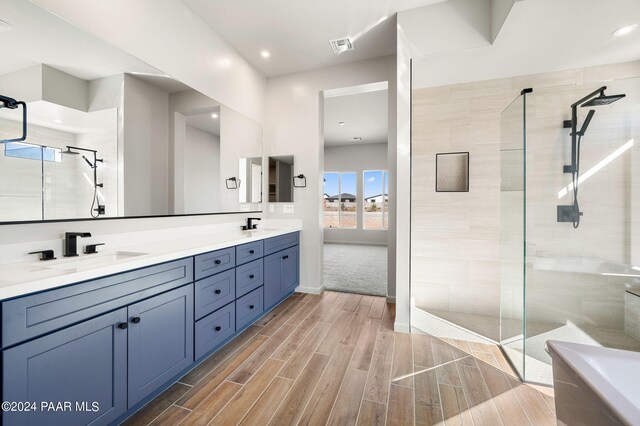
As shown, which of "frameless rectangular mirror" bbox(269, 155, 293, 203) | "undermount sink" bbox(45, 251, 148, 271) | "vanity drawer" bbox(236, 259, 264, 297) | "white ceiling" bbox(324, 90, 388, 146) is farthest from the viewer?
"white ceiling" bbox(324, 90, 388, 146)

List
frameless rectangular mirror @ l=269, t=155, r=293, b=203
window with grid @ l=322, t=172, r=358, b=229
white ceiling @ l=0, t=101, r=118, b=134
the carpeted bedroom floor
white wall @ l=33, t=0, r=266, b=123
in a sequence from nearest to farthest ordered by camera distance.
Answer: white ceiling @ l=0, t=101, r=118, b=134 → white wall @ l=33, t=0, r=266, b=123 → frameless rectangular mirror @ l=269, t=155, r=293, b=203 → the carpeted bedroom floor → window with grid @ l=322, t=172, r=358, b=229

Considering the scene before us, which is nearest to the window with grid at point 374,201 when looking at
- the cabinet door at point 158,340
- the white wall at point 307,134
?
the white wall at point 307,134

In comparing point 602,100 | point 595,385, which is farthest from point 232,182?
point 602,100

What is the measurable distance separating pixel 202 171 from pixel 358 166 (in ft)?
19.8

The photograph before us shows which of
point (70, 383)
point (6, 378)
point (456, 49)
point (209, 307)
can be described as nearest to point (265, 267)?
point (209, 307)

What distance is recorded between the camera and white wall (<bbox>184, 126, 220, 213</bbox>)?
2.48 m

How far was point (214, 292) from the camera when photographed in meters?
2.01

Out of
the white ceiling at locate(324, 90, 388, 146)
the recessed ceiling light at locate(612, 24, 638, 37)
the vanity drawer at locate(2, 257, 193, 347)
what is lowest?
the vanity drawer at locate(2, 257, 193, 347)

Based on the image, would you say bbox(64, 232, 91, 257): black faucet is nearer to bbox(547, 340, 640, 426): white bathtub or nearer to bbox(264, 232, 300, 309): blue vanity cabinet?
bbox(264, 232, 300, 309): blue vanity cabinet

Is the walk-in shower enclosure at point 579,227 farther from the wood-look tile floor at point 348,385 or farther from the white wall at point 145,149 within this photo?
the white wall at point 145,149

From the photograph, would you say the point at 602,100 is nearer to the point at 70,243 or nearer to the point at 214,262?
the point at 214,262

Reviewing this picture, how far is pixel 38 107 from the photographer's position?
4.68 feet

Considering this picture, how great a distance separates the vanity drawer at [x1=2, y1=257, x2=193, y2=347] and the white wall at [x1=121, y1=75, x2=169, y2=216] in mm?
670

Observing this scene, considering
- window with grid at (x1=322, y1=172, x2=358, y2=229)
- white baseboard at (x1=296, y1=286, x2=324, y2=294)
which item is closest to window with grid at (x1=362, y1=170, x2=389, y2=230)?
window with grid at (x1=322, y1=172, x2=358, y2=229)
